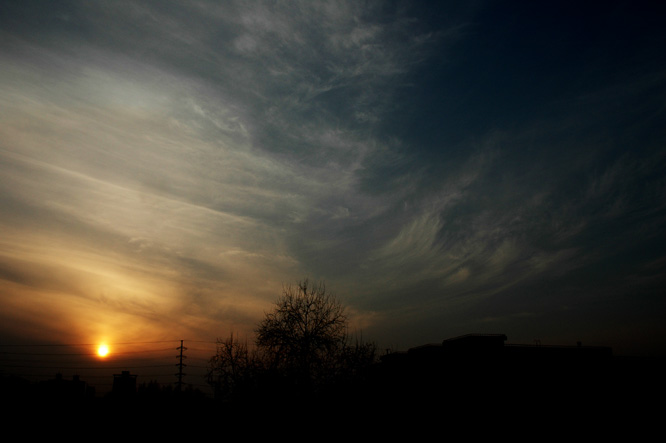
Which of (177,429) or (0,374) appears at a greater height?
(0,374)

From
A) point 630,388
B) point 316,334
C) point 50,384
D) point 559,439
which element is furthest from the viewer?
point 50,384

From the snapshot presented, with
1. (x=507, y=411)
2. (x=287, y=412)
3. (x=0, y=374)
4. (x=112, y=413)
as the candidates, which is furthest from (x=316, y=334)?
(x=0, y=374)

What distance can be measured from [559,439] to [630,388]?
24.5 feet

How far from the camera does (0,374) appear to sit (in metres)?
57.5

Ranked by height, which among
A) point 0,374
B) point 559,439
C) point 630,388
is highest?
point 0,374

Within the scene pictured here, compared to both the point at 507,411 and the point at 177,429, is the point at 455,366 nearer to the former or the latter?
the point at 507,411

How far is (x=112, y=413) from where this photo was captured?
30391 millimetres

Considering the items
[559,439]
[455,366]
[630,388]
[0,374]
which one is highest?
[0,374]

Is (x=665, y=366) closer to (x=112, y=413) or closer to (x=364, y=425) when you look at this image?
(x=364, y=425)

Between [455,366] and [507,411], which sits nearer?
[507,411]

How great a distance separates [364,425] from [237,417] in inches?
389

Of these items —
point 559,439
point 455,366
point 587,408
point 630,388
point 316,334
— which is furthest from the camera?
point 316,334

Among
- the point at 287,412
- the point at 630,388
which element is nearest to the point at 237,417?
the point at 287,412

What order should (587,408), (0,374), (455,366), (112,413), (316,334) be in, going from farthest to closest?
(0,374), (316,334), (112,413), (455,366), (587,408)
